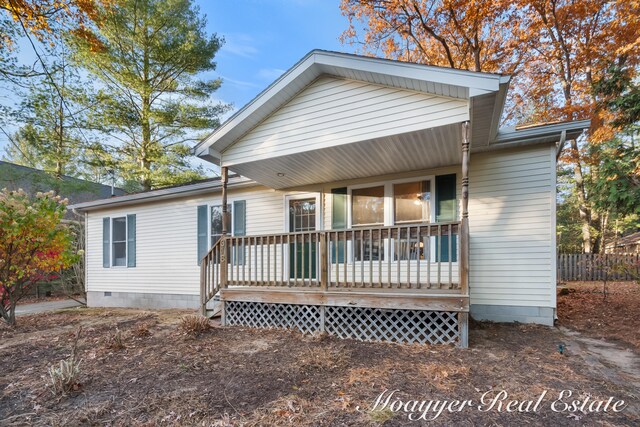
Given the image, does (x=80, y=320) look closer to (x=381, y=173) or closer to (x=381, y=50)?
(x=381, y=173)

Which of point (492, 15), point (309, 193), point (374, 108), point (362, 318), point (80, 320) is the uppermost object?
point (492, 15)

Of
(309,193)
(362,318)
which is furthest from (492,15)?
(362,318)

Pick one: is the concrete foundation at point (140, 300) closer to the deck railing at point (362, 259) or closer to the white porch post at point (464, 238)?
the deck railing at point (362, 259)

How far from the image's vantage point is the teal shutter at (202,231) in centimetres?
821

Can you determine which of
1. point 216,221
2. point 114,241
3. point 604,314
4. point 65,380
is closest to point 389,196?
point 216,221

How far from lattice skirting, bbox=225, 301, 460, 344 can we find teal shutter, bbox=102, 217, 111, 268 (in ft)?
20.2

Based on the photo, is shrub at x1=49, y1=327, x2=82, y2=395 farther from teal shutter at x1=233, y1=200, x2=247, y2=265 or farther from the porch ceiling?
teal shutter at x1=233, y1=200, x2=247, y2=265

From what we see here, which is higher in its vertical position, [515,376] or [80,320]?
[515,376]

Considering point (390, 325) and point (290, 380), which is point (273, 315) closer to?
point (390, 325)

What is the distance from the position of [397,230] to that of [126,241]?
28.3ft

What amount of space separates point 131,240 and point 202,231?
2.85m

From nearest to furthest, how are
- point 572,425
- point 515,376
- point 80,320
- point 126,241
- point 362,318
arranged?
point 572,425, point 515,376, point 362,318, point 80,320, point 126,241

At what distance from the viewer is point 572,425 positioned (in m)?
2.39

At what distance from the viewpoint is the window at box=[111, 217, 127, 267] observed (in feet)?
31.8
